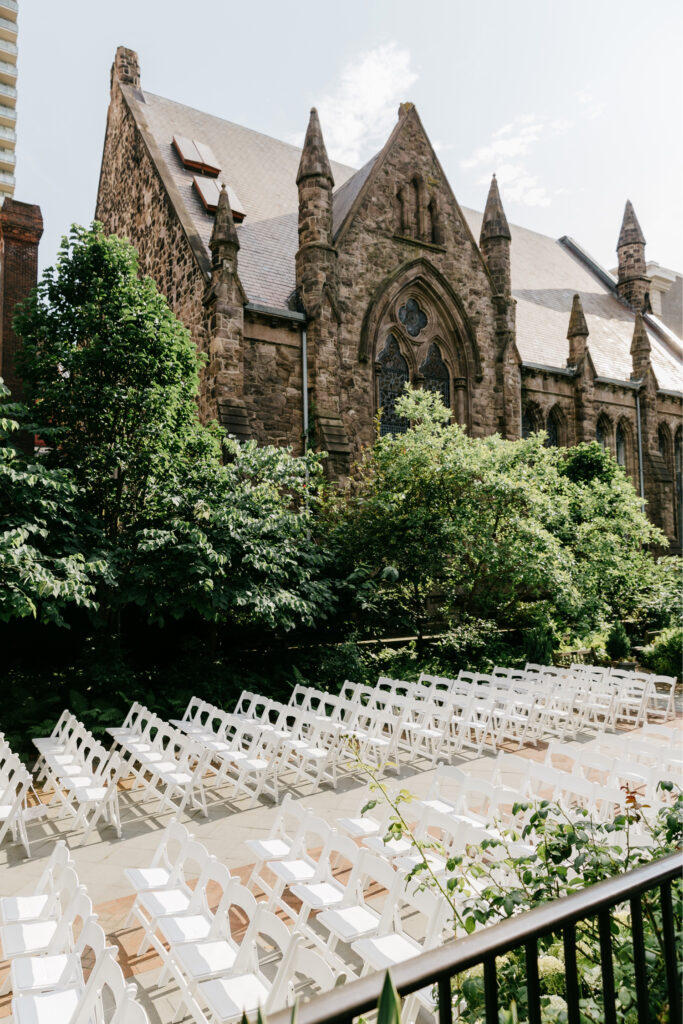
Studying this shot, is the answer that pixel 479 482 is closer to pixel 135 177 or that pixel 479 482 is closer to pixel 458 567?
pixel 458 567

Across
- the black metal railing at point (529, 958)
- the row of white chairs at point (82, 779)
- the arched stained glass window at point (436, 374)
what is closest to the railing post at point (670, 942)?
the black metal railing at point (529, 958)

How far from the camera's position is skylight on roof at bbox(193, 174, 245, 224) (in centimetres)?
1962

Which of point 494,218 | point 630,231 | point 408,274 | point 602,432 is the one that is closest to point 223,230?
point 408,274

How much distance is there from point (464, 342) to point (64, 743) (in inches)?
672

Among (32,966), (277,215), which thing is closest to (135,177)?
Result: (277,215)

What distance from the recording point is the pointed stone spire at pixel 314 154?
17.9m

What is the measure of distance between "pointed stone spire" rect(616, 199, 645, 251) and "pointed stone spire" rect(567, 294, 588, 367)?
13032mm

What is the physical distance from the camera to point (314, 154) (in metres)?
17.9

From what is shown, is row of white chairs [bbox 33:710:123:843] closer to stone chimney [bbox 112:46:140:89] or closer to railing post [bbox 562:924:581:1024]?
railing post [bbox 562:924:581:1024]

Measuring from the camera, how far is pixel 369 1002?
4.42 feet

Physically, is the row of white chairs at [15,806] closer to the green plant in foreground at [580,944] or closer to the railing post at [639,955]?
the green plant in foreground at [580,944]

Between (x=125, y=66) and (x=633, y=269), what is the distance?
2522cm

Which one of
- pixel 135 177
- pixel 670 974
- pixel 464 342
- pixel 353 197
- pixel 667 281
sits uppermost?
pixel 667 281

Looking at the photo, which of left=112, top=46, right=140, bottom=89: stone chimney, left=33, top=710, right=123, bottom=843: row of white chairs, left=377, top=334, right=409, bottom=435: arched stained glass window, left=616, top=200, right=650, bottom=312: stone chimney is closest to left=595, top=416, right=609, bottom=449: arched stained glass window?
left=377, top=334, right=409, bottom=435: arched stained glass window
